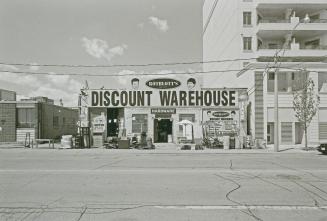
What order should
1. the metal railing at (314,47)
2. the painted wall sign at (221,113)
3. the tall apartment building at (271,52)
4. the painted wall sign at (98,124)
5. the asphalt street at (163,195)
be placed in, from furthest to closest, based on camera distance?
1. the metal railing at (314,47)
2. the painted wall sign at (221,113)
3. the tall apartment building at (271,52)
4. the painted wall sign at (98,124)
5. the asphalt street at (163,195)

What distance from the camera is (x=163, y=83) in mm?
32844

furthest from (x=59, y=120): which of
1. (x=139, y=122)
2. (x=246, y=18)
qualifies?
(x=246, y=18)

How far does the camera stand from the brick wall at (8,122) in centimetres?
3488

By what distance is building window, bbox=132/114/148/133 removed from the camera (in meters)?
32.8

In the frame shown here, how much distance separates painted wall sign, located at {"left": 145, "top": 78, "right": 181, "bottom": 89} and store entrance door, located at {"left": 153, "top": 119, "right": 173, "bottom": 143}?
3.35m

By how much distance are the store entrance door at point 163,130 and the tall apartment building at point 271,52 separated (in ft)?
25.8

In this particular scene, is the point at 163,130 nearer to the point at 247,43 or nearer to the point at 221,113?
the point at 221,113

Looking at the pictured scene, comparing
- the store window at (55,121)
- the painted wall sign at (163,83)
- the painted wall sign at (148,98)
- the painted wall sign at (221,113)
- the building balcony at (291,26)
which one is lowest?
the store window at (55,121)

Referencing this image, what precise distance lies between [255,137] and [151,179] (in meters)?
22.0

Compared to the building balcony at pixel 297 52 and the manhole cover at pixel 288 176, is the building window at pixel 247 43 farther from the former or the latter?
the manhole cover at pixel 288 176

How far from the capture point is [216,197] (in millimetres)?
8297

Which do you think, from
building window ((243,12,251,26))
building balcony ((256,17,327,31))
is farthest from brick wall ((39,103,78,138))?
building balcony ((256,17,327,31))

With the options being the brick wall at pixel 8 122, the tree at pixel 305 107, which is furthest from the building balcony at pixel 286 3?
the brick wall at pixel 8 122


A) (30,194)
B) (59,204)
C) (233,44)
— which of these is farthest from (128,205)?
(233,44)
